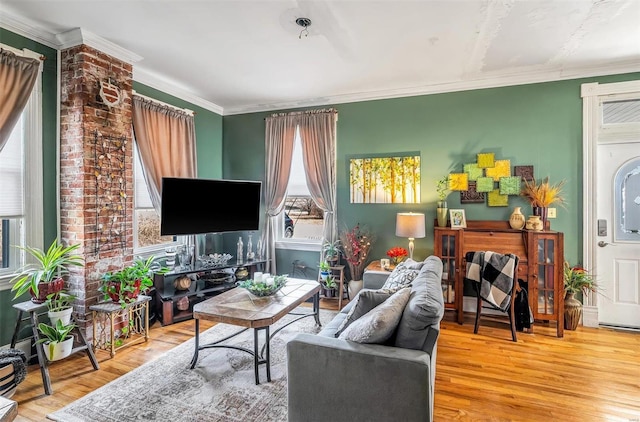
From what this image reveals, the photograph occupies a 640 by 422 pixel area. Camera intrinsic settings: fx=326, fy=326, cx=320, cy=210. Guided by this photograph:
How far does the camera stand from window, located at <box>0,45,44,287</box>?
8.88ft

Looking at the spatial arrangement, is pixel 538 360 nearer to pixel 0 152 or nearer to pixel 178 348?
pixel 178 348

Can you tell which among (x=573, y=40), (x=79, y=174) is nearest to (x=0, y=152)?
(x=79, y=174)

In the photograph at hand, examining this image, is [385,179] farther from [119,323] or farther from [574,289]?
[119,323]

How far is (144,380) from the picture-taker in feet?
8.17

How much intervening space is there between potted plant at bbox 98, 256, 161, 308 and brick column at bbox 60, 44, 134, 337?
0.48ft

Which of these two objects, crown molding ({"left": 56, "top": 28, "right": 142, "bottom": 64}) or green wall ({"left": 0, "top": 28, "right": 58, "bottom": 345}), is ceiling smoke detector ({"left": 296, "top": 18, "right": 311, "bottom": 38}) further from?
green wall ({"left": 0, "top": 28, "right": 58, "bottom": 345})

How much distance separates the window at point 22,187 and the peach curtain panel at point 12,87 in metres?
0.12

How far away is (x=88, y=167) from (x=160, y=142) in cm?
111

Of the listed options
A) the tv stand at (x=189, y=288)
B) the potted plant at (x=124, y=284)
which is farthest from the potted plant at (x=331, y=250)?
the potted plant at (x=124, y=284)

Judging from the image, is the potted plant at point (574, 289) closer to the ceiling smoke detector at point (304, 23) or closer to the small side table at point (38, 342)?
the ceiling smoke detector at point (304, 23)

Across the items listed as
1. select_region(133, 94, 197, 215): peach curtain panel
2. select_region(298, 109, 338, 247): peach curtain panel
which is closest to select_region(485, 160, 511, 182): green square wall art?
select_region(298, 109, 338, 247): peach curtain panel

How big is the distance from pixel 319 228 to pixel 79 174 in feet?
9.56

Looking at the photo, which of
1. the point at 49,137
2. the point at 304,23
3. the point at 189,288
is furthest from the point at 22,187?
the point at 304,23

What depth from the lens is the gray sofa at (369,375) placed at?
1.55 m
